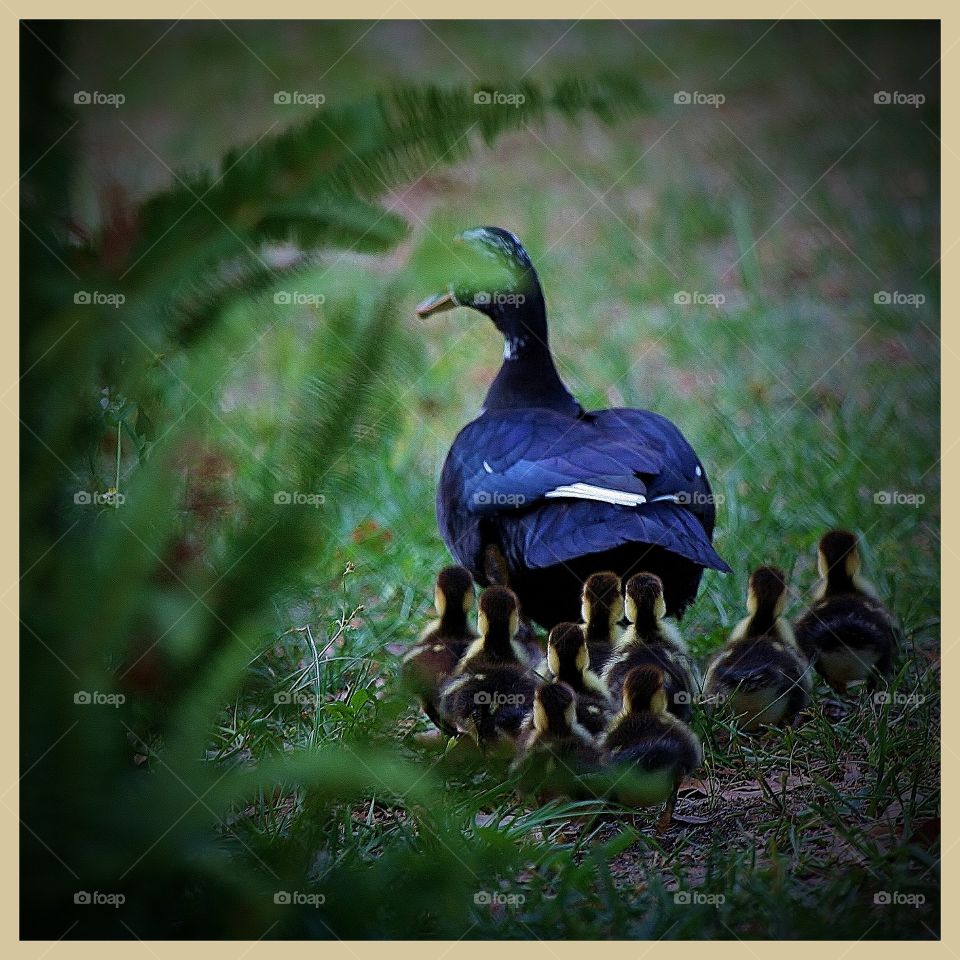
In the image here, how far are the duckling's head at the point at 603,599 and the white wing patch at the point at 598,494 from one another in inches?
5.6

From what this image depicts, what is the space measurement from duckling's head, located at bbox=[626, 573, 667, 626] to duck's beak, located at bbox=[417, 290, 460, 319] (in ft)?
2.02

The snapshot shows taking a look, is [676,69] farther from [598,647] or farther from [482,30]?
[598,647]

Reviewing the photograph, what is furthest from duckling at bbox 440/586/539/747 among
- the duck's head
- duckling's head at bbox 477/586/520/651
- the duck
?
the duck's head

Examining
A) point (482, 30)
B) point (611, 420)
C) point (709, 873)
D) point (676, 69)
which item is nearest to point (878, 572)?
point (611, 420)

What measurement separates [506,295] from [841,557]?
777mm

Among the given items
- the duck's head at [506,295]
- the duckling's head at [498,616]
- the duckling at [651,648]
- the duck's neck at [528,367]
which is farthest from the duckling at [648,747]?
the duck's head at [506,295]

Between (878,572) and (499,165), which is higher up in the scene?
(499,165)

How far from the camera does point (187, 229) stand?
3.43 ft

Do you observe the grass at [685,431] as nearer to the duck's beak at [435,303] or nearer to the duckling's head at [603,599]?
the duck's beak at [435,303]

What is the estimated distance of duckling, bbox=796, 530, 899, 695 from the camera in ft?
7.03

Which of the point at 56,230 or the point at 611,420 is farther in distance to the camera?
the point at 611,420

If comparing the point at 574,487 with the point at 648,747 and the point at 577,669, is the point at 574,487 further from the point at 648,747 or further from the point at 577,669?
the point at 648,747

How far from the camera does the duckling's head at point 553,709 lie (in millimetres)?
1836

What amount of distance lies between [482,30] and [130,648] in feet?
4.45
